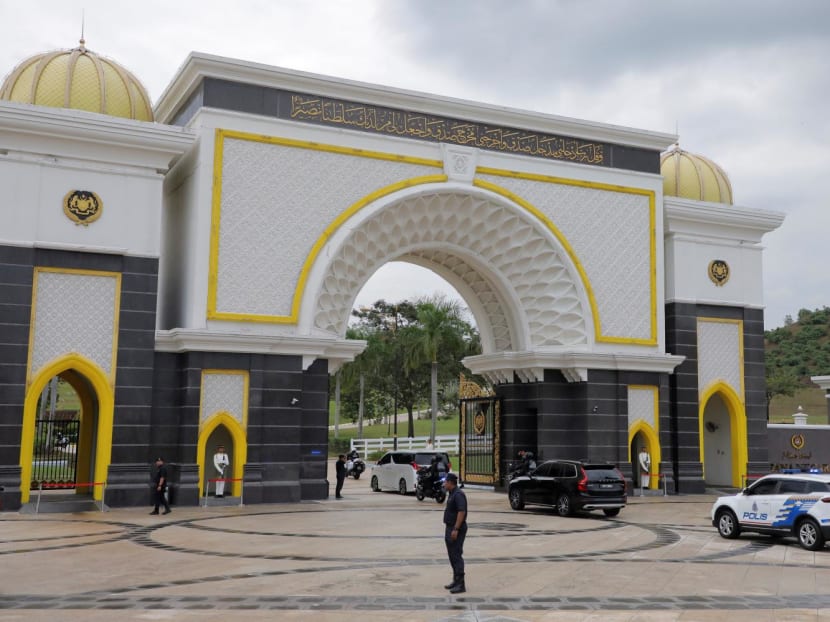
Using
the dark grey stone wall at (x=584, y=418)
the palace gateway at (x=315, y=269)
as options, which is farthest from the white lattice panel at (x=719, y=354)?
the dark grey stone wall at (x=584, y=418)

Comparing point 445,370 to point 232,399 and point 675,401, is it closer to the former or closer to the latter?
point 675,401

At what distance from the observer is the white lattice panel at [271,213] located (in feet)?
67.7

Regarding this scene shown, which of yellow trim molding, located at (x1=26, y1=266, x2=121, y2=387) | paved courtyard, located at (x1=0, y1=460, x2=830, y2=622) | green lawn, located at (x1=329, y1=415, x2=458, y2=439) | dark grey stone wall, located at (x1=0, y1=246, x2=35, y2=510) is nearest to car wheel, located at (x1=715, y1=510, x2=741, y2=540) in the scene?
paved courtyard, located at (x1=0, y1=460, x2=830, y2=622)

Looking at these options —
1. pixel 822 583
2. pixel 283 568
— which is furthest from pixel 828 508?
pixel 283 568

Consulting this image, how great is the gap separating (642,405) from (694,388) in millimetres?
2176

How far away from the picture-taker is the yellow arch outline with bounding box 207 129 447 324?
20328 millimetres

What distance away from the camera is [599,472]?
59.9ft

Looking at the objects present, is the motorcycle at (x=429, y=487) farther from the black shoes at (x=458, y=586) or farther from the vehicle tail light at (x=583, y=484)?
the black shoes at (x=458, y=586)

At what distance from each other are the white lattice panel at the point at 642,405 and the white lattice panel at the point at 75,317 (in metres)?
14.1

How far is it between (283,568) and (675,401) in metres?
17.3

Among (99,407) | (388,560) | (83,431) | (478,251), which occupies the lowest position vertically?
(388,560)

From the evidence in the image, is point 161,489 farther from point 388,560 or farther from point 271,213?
point 388,560

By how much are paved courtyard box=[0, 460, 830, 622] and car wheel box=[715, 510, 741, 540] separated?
372 mm

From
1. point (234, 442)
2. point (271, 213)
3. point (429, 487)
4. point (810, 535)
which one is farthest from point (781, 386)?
point (810, 535)
